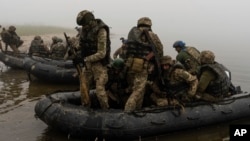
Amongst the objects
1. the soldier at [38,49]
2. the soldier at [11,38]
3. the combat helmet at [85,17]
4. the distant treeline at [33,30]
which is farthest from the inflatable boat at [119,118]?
the distant treeline at [33,30]

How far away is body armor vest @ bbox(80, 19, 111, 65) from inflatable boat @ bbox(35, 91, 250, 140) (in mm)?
1062

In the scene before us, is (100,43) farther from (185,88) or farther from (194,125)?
(194,125)

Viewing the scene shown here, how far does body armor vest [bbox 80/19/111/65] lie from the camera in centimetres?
744

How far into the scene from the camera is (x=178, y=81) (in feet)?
26.2

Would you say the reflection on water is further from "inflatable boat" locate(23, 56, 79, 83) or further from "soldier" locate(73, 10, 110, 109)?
"soldier" locate(73, 10, 110, 109)

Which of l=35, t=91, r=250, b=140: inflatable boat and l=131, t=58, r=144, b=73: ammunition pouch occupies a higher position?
l=131, t=58, r=144, b=73: ammunition pouch

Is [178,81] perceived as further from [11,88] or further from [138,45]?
[11,88]

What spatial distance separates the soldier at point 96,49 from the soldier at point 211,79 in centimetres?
212

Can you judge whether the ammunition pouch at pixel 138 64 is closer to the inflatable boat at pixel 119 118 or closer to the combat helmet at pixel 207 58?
the inflatable boat at pixel 119 118

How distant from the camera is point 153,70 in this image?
7762 millimetres

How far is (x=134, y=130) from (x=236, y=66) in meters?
14.5

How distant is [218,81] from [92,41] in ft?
9.35

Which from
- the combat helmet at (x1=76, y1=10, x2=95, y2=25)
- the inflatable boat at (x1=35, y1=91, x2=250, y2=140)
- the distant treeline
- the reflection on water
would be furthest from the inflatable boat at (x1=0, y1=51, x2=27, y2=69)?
the distant treeline

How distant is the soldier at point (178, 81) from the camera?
25.7ft
